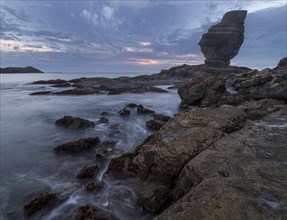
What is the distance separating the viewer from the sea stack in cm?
8200

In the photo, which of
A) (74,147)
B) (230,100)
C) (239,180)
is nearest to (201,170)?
(239,180)

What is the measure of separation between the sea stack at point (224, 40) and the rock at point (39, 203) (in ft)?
264

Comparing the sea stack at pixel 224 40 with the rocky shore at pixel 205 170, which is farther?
the sea stack at pixel 224 40

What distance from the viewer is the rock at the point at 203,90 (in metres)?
22.0

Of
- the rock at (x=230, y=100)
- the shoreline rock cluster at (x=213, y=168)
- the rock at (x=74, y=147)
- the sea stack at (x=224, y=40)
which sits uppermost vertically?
the sea stack at (x=224, y=40)

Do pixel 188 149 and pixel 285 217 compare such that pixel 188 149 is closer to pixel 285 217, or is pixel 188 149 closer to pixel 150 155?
pixel 150 155

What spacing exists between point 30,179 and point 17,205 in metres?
1.66

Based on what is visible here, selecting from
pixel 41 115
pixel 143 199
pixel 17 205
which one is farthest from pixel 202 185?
pixel 41 115

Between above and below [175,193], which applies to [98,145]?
below

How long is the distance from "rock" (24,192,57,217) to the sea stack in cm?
8042

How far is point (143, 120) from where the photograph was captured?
17938 mm

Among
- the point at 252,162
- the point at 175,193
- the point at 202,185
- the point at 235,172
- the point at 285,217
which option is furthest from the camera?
the point at 175,193

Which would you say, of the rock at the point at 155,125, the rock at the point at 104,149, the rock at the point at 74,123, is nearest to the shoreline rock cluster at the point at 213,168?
the rock at the point at 104,149

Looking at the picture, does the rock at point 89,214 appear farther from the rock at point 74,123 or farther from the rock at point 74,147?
the rock at point 74,123
